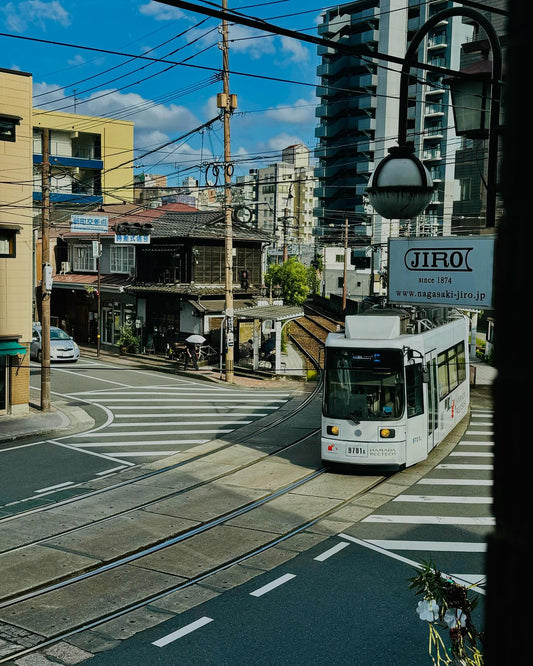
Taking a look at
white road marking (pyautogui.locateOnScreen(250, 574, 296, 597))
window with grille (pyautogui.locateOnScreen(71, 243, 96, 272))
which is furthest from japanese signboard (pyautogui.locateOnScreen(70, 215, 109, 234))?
window with grille (pyautogui.locateOnScreen(71, 243, 96, 272))

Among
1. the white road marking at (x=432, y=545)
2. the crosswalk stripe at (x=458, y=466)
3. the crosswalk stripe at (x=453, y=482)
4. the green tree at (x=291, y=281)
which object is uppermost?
the green tree at (x=291, y=281)

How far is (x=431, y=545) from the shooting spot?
12.8m

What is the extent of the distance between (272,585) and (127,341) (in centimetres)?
3495

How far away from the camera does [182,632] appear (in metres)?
9.60

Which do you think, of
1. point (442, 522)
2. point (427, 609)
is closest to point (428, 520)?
point (442, 522)

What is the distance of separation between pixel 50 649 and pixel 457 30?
7706cm

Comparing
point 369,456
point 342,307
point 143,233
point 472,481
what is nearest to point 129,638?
point 369,456

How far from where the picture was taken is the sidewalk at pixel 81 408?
2327cm

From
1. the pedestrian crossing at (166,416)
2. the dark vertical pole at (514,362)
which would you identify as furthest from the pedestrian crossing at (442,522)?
the dark vertical pole at (514,362)

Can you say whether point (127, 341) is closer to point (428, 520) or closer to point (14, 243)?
point (14, 243)

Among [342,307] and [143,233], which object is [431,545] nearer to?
[143,233]

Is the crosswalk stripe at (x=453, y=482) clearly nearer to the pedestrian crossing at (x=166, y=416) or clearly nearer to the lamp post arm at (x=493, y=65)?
the pedestrian crossing at (x=166, y=416)

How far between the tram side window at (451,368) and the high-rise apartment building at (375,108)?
45777 mm

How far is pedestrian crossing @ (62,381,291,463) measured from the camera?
855 inches
